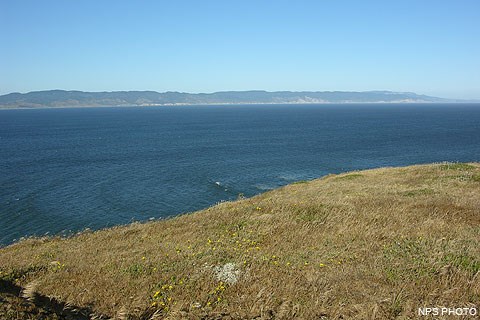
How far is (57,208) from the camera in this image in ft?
155

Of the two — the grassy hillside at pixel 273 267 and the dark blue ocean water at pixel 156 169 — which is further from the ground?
the grassy hillside at pixel 273 267

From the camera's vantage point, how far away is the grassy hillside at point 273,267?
30.7 feet

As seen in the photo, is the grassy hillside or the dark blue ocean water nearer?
the grassy hillside

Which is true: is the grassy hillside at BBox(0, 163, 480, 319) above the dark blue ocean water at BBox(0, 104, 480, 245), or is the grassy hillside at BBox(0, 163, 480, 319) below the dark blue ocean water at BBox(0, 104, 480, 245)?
above

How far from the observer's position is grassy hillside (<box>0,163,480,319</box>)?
30.7 ft

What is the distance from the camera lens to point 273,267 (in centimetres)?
1214

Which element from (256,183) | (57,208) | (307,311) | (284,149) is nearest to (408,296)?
(307,311)

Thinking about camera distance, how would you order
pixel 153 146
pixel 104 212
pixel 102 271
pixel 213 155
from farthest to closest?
pixel 153 146 → pixel 213 155 → pixel 104 212 → pixel 102 271

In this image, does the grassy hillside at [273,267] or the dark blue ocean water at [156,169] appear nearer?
the grassy hillside at [273,267]

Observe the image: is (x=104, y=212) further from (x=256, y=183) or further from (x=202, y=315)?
(x=202, y=315)

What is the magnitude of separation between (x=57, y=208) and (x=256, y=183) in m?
30.2

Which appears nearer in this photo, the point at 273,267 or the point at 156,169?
the point at 273,267

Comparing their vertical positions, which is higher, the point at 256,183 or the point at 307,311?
the point at 307,311

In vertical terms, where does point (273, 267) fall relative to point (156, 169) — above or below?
above
